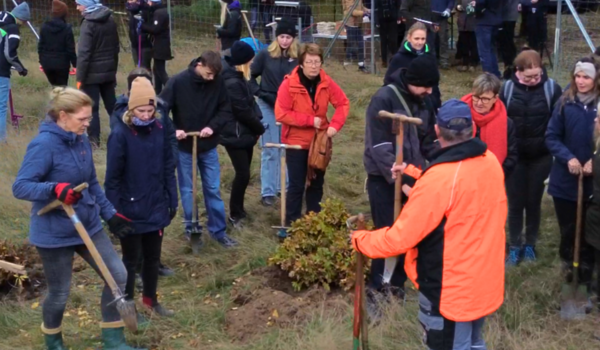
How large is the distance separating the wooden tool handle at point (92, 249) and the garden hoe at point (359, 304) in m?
1.42

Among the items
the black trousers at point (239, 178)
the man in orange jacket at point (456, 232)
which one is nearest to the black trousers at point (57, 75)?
the black trousers at point (239, 178)

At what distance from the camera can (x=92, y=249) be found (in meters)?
4.64

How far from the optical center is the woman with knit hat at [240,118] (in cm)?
726

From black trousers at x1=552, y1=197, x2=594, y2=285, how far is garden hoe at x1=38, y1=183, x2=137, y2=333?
3094mm

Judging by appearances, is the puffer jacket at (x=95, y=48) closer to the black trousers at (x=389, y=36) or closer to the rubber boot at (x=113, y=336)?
the rubber boot at (x=113, y=336)

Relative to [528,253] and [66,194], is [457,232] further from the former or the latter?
[528,253]

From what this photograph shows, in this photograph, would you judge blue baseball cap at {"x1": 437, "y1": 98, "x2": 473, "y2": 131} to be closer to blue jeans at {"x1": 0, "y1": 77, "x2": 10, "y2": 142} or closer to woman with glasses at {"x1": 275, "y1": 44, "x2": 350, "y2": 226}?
woman with glasses at {"x1": 275, "y1": 44, "x2": 350, "y2": 226}

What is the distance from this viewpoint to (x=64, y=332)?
5457 millimetres

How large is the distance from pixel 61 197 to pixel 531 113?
361 cm

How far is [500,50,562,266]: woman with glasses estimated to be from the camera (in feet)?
20.0

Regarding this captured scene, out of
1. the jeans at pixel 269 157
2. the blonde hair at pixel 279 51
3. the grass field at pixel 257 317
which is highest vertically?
the blonde hair at pixel 279 51

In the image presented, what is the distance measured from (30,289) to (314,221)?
230 cm

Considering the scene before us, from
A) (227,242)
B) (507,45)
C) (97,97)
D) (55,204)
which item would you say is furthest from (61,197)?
(507,45)

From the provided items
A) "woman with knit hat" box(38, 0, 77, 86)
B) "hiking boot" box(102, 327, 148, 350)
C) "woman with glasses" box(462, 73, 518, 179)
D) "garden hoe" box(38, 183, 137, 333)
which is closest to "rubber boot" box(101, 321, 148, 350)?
"hiking boot" box(102, 327, 148, 350)
